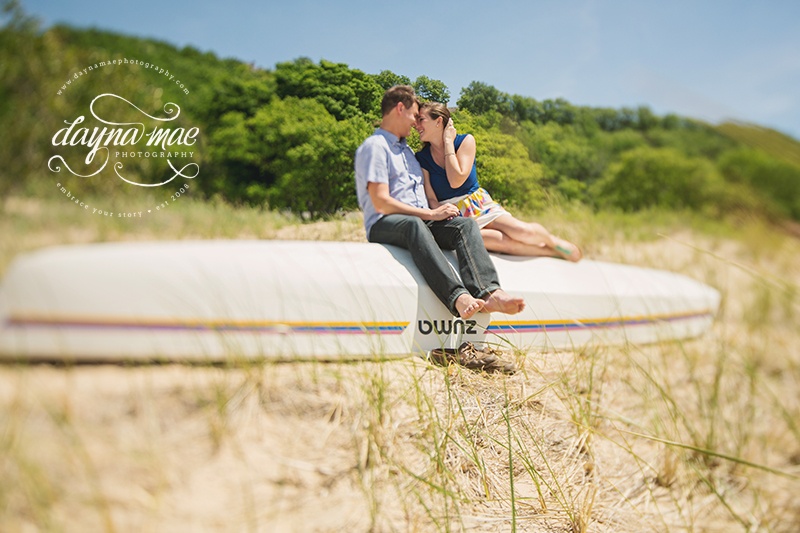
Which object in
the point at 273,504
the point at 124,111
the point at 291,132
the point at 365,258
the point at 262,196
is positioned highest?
the point at 291,132

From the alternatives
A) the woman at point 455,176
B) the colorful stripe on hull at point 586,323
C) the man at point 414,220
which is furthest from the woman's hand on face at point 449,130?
the colorful stripe on hull at point 586,323

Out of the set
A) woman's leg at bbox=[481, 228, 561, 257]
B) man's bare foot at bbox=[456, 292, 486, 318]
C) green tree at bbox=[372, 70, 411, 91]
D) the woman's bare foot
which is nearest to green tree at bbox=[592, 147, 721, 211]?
the woman's bare foot

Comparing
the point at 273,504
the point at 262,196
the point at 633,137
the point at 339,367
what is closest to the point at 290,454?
the point at 273,504

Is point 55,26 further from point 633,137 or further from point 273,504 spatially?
point 633,137

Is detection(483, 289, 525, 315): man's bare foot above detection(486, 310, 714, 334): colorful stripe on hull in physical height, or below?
above

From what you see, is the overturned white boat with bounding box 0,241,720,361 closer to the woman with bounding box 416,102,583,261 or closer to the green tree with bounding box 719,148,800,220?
the woman with bounding box 416,102,583,261

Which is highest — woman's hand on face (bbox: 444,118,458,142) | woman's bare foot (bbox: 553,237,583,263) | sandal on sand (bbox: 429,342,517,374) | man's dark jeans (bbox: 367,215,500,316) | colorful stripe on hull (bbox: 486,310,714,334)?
woman's hand on face (bbox: 444,118,458,142)

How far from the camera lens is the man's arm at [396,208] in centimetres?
153

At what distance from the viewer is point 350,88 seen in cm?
159

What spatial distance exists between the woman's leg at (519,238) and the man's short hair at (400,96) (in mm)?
547

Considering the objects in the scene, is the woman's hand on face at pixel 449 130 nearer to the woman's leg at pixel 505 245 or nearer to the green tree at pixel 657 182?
the woman's leg at pixel 505 245

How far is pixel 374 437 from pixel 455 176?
2.57ft

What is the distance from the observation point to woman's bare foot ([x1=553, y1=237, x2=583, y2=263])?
2.11 metres

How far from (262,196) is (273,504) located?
94cm
